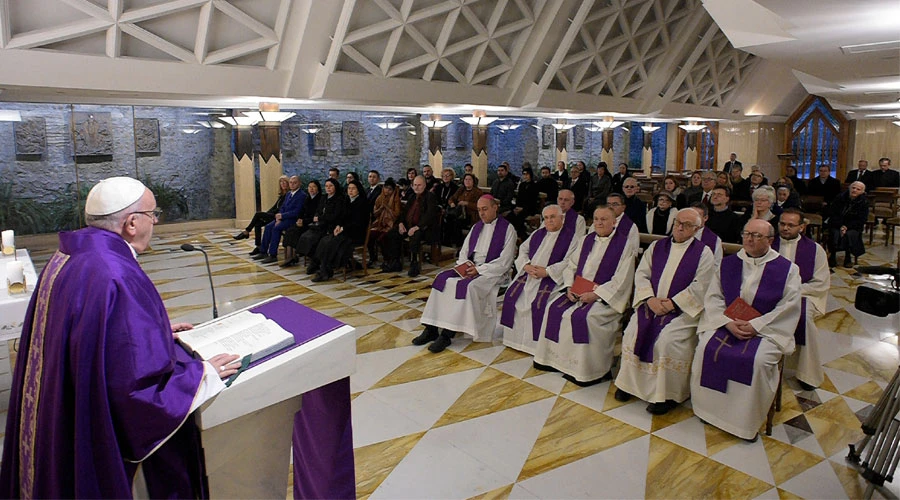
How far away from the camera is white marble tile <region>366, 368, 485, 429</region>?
4.37m

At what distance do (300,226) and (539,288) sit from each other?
5282 mm

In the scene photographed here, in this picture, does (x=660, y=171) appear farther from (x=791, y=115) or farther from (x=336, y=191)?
(x=336, y=191)

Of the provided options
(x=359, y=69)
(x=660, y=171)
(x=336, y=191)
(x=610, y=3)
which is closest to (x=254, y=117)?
(x=359, y=69)

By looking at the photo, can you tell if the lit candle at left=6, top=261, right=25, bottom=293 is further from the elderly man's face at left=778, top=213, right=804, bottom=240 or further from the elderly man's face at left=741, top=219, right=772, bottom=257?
the elderly man's face at left=778, top=213, right=804, bottom=240

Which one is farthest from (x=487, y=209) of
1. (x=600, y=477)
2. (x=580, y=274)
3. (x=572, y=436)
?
(x=600, y=477)

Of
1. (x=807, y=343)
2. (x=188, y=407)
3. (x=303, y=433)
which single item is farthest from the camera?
(x=807, y=343)

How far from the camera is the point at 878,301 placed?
9.58 ft

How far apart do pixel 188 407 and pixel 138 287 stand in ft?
1.39

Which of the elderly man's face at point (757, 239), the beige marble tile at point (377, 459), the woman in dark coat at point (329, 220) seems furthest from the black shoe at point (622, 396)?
the woman in dark coat at point (329, 220)

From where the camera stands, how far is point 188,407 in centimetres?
198

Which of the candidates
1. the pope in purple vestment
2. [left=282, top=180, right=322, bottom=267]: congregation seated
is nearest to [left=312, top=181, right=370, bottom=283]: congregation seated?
[left=282, top=180, right=322, bottom=267]: congregation seated

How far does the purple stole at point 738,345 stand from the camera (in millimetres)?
3967

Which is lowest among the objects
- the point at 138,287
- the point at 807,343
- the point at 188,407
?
the point at 807,343

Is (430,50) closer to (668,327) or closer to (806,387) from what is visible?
(668,327)
